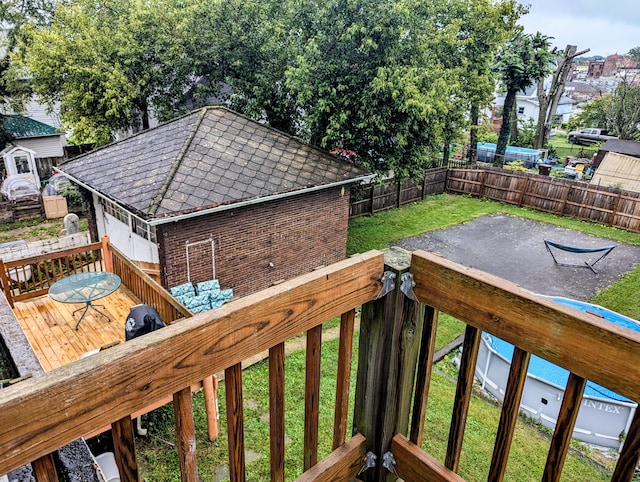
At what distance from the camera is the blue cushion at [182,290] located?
8432mm

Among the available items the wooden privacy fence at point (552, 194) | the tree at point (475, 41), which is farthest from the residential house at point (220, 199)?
the wooden privacy fence at point (552, 194)

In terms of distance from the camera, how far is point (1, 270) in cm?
674

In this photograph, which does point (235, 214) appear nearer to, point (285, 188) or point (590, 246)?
point (285, 188)

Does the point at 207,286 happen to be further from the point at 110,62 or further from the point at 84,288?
the point at 110,62

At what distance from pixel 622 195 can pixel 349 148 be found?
36.8 ft

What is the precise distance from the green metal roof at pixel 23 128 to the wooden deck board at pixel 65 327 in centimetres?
1591

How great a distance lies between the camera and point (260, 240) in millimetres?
9695

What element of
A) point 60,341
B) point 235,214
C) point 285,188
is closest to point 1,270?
point 60,341

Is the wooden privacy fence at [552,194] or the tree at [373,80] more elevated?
the tree at [373,80]

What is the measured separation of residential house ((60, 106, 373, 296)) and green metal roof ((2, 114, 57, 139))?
1203 cm

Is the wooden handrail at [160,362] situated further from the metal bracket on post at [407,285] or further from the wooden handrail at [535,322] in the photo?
the wooden handrail at [535,322]

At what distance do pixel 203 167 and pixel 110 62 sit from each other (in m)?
7.77

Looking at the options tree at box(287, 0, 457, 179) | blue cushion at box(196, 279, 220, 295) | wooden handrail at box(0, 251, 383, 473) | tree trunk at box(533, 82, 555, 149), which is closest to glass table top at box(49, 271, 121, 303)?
blue cushion at box(196, 279, 220, 295)

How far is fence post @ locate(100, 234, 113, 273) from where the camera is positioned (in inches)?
312
